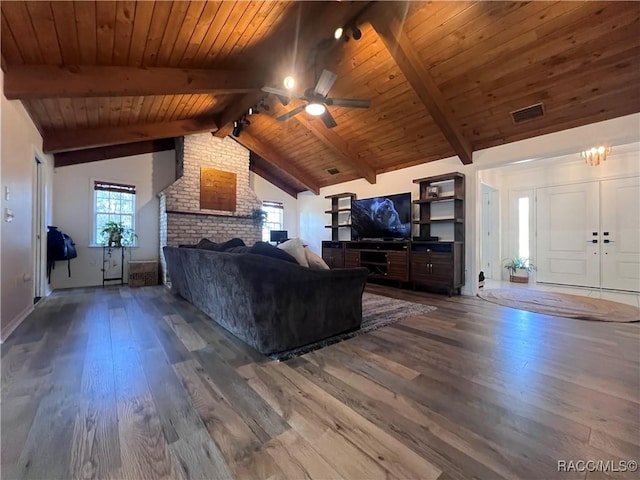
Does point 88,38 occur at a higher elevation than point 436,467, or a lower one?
higher

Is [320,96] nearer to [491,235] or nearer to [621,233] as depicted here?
[491,235]

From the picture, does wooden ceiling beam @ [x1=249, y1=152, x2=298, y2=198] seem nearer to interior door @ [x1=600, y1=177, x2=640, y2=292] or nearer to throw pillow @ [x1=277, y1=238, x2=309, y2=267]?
throw pillow @ [x1=277, y1=238, x2=309, y2=267]

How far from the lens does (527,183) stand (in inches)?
251

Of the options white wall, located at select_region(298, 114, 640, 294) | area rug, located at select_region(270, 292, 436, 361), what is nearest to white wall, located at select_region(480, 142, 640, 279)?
white wall, located at select_region(298, 114, 640, 294)

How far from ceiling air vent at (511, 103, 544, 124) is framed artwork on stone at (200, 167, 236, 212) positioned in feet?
19.1

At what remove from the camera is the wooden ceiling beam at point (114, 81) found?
273cm

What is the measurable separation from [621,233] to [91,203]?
10431 millimetres

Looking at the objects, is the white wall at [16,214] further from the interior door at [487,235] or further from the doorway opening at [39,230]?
the interior door at [487,235]

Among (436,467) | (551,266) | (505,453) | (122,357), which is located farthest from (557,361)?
(551,266)

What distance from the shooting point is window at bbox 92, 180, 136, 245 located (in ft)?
18.4

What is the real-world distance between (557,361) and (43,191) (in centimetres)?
677

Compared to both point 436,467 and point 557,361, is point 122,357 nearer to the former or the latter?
point 436,467

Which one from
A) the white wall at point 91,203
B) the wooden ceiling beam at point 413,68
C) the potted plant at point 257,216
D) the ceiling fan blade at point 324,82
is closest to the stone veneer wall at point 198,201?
the potted plant at point 257,216

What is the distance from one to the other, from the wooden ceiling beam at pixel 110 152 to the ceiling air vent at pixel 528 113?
685 cm
